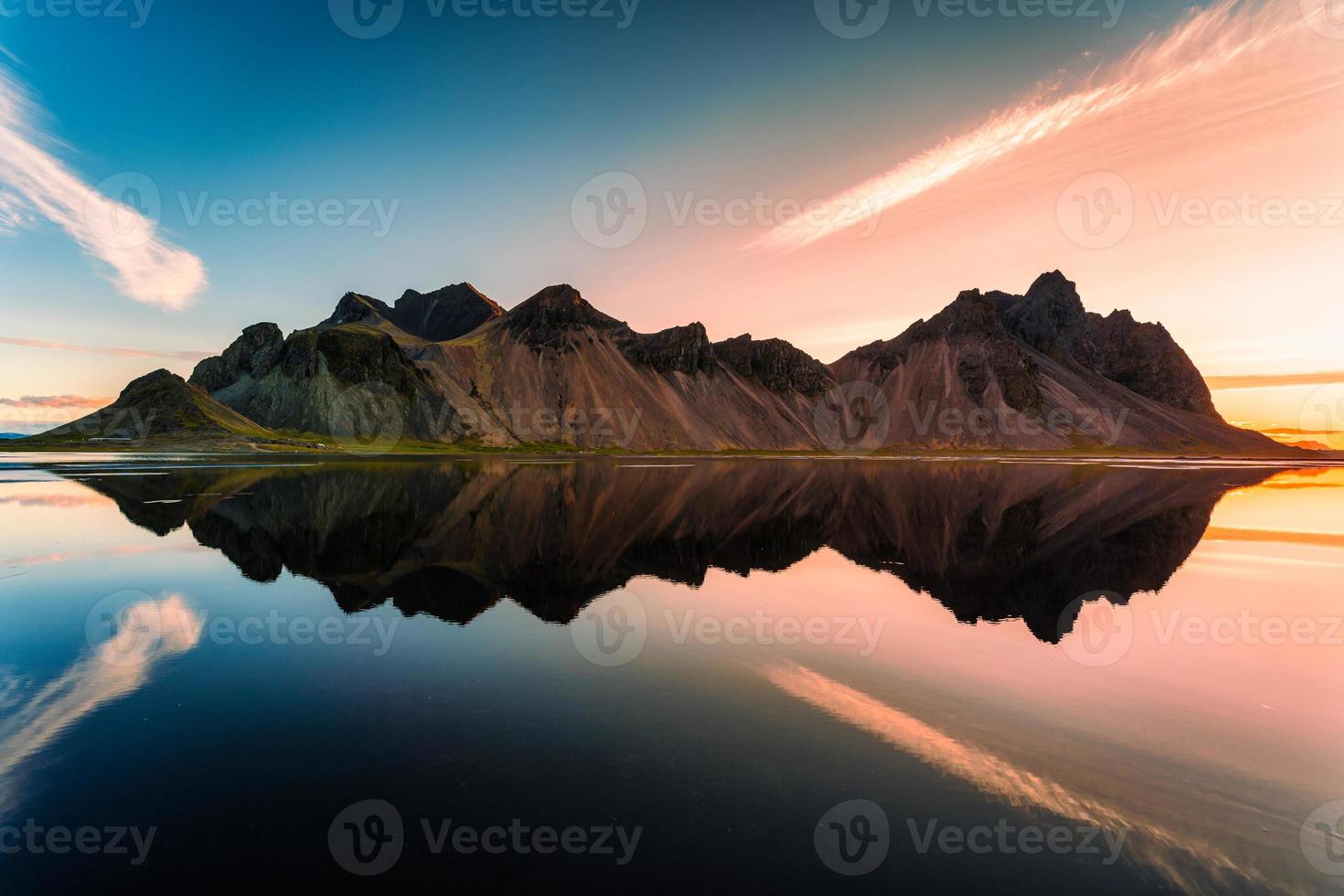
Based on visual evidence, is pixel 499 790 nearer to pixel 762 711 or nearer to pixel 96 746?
pixel 762 711

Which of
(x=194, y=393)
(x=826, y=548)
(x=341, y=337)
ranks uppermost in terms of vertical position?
(x=341, y=337)

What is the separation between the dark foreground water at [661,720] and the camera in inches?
310

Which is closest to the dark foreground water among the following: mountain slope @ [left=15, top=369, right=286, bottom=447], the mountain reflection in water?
the mountain reflection in water

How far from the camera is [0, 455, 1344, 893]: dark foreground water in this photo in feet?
25.8

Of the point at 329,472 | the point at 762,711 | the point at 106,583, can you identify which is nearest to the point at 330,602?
the point at 106,583

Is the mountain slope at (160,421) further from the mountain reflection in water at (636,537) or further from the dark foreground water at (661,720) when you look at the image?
the dark foreground water at (661,720)

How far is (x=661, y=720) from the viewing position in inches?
460

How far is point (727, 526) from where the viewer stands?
38844 mm

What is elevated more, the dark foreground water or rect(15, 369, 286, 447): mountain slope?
rect(15, 369, 286, 447): mountain slope

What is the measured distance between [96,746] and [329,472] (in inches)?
3086

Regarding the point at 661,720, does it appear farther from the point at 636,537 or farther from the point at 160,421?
the point at 160,421

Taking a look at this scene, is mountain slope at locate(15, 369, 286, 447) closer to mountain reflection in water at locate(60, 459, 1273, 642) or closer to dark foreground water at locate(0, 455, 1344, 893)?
mountain reflection in water at locate(60, 459, 1273, 642)


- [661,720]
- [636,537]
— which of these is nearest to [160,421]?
[636,537]

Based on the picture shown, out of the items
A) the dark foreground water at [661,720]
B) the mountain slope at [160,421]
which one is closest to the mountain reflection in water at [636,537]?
the dark foreground water at [661,720]
